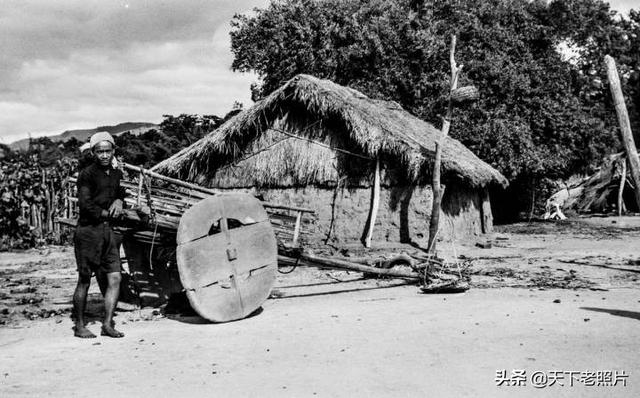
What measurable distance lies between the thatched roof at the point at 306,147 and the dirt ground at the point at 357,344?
4.18 m

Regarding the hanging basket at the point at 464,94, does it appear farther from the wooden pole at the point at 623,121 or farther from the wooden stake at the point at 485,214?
the wooden stake at the point at 485,214

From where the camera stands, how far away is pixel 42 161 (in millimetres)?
18406

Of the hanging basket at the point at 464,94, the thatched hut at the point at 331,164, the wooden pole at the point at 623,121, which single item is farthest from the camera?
the thatched hut at the point at 331,164

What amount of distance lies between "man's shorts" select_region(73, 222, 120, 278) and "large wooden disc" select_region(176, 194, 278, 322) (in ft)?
2.04

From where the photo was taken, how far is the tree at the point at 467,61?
65.6 feet

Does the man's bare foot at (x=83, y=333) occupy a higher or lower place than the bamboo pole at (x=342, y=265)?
lower

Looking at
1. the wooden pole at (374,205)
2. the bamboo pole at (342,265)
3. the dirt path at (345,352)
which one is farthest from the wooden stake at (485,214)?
the dirt path at (345,352)

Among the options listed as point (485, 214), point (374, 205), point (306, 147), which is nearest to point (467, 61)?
point (485, 214)

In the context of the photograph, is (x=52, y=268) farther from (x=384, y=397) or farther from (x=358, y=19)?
(x=358, y=19)

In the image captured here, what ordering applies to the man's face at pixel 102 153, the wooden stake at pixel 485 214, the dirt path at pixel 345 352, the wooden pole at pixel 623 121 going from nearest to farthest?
the dirt path at pixel 345 352, the man's face at pixel 102 153, the wooden pole at pixel 623 121, the wooden stake at pixel 485 214

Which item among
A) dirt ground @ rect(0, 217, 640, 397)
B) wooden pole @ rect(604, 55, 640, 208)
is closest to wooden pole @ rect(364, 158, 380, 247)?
dirt ground @ rect(0, 217, 640, 397)

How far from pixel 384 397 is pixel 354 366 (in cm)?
68

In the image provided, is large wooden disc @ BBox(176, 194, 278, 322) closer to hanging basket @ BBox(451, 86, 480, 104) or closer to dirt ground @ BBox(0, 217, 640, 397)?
dirt ground @ BBox(0, 217, 640, 397)

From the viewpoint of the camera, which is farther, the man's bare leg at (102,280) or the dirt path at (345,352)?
the man's bare leg at (102,280)
